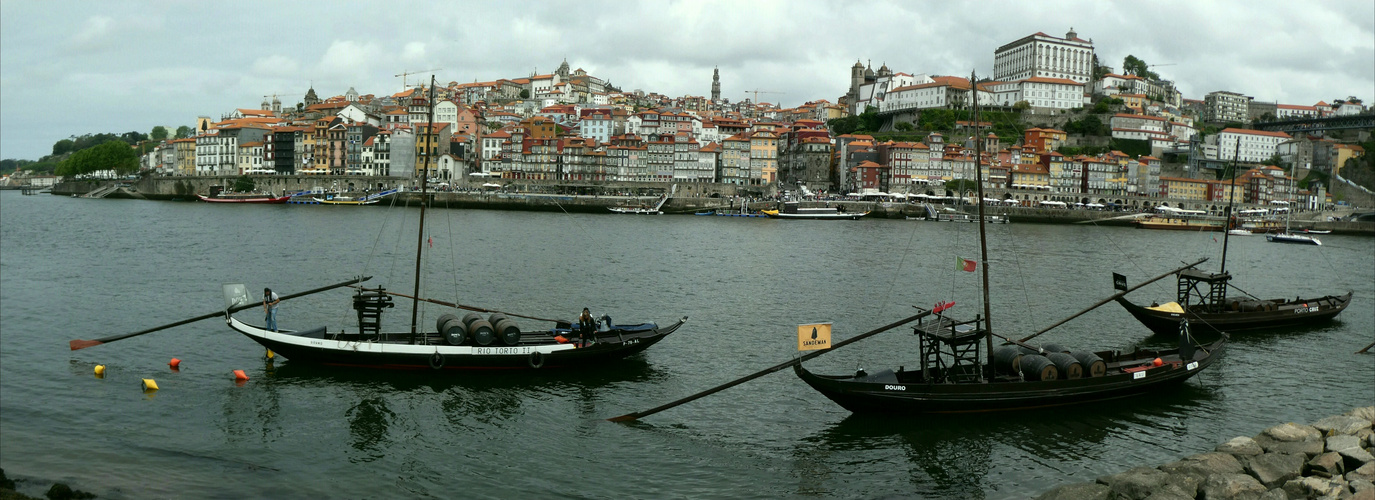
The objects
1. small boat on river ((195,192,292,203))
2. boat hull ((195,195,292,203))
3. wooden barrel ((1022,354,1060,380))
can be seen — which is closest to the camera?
wooden barrel ((1022,354,1060,380))

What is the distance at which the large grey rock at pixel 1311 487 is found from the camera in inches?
444

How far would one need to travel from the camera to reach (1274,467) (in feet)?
40.0

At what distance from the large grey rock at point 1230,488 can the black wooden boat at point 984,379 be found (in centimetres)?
412

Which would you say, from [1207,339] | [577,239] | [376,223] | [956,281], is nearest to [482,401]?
[1207,339]

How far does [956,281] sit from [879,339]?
15.2 meters

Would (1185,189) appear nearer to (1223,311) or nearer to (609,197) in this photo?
(609,197)

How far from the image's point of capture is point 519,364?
17594mm

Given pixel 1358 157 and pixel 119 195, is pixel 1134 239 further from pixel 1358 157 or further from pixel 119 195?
pixel 119 195

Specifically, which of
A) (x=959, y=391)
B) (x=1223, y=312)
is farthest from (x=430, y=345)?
(x=1223, y=312)

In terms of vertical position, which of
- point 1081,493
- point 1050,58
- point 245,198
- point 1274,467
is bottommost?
point 1081,493

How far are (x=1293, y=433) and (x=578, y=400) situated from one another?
11.2m

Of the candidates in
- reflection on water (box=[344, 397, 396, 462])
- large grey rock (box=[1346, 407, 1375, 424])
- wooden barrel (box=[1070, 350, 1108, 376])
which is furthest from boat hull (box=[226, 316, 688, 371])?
large grey rock (box=[1346, 407, 1375, 424])

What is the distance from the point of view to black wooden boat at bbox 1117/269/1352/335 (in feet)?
78.7

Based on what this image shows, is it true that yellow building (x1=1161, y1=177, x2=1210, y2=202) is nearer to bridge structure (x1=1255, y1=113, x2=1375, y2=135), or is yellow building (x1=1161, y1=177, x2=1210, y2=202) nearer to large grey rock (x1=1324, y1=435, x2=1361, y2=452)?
bridge structure (x1=1255, y1=113, x2=1375, y2=135)
